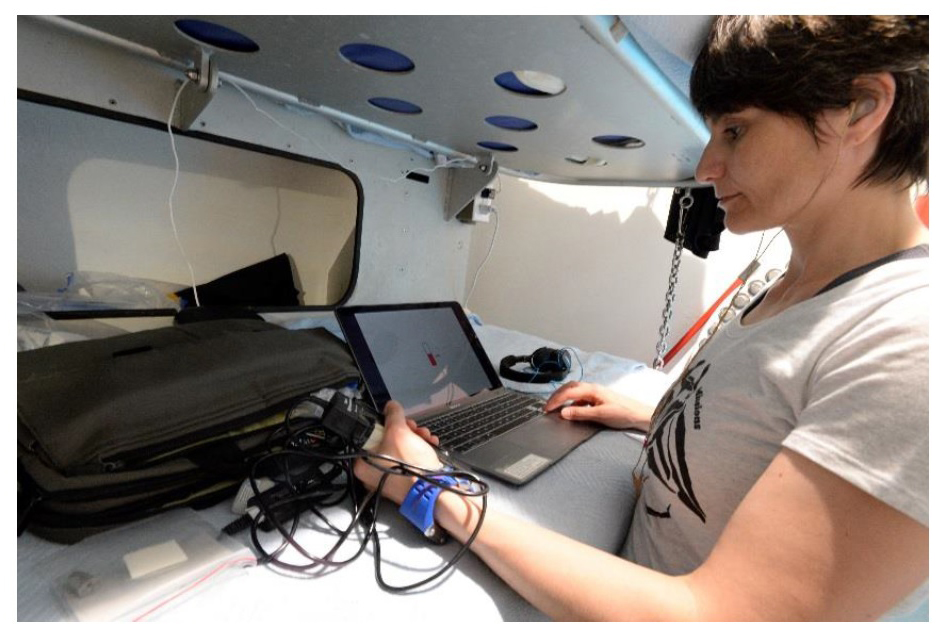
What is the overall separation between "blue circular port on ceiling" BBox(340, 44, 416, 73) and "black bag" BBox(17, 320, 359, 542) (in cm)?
47

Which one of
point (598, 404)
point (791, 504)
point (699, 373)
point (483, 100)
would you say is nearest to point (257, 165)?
point (483, 100)

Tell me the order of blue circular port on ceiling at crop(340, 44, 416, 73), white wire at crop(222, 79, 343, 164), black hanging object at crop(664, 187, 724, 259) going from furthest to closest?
black hanging object at crop(664, 187, 724, 259) < white wire at crop(222, 79, 343, 164) < blue circular port on ceiling at crop(340, 44, 416, 73)

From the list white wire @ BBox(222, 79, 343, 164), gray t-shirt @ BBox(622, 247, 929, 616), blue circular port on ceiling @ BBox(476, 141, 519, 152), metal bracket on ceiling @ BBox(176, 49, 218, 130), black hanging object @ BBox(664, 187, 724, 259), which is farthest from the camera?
black hanging object @ BBox(664, 187, 724, 259)

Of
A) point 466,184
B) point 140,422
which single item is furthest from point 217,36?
point 466,184

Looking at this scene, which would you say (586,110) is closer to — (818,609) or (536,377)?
(536,377)

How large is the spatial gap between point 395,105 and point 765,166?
74 centimetres

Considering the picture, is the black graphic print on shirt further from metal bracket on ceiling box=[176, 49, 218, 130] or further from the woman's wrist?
metal bracket on ceiling box=[176, 49, 218, 130]

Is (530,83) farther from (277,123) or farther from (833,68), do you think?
(277,123)

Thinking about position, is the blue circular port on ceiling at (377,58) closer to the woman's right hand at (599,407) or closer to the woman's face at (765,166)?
the woman's face at (765,166)

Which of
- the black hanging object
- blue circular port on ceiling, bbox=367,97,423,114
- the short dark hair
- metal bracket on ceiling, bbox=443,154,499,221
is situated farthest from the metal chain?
the short dark hair

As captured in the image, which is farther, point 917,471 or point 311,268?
point 311,268

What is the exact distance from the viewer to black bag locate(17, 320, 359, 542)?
1.36 ft

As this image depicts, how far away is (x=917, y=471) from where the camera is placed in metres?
0.30
